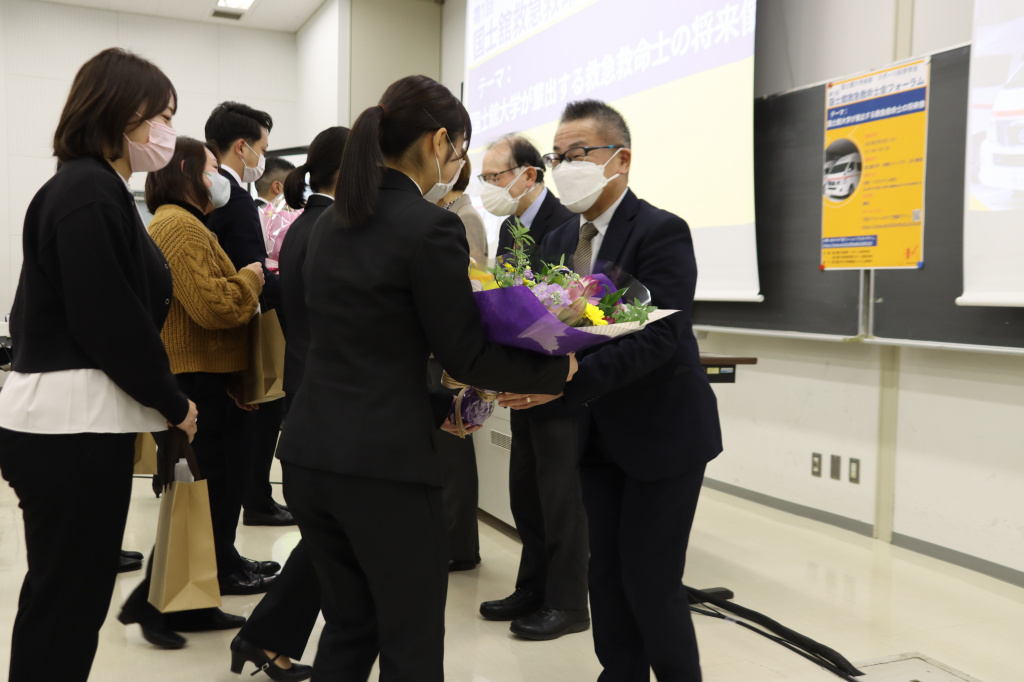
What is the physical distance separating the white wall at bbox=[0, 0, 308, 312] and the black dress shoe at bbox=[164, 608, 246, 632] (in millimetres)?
6721

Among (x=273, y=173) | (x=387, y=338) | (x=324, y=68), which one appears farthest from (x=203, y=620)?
(x=324, y=68)

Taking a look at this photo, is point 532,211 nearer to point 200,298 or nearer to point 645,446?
point 200,298

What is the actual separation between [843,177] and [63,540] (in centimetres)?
348

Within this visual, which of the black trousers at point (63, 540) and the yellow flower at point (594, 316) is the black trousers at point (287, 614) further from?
the yellow flower at point (594, 316)

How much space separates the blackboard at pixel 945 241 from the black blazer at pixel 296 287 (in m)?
2.51

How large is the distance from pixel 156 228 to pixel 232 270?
260mm

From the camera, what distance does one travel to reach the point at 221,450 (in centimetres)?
275

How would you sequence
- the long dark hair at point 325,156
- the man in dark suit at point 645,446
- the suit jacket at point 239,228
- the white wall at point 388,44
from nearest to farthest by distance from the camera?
the man in dark suit at point 645,446 < the long dark hair at point 325,156 < the suit jacket at point 239,228 < the white wall at point 388,44

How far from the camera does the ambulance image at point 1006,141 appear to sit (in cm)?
300

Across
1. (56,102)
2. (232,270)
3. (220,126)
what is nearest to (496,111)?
(220,126)

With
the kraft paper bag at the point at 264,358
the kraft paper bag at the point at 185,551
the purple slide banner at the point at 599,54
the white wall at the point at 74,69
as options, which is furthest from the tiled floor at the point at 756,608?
the white wall at the point at 74,69

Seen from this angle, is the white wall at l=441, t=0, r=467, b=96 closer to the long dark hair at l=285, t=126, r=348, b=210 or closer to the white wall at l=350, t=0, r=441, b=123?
the white wall at l=350, t=0, r=441, b=123

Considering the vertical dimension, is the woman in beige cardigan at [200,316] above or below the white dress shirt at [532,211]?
below

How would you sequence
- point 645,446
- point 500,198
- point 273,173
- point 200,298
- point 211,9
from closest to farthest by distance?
point 645,446
point 200,298
point 500,198
point 273,173
point 211,9
